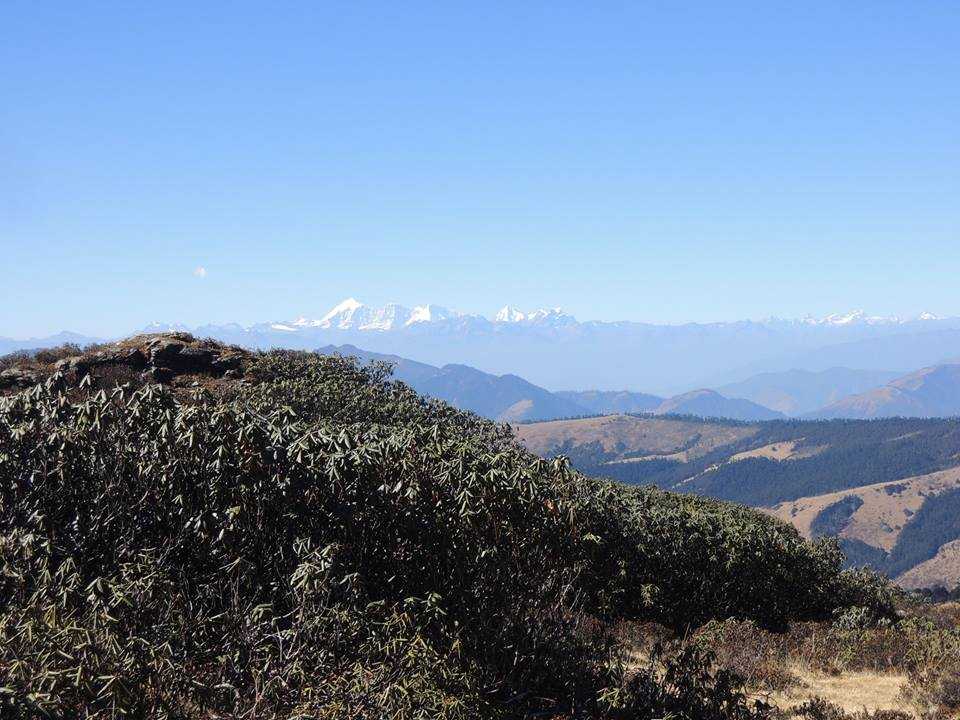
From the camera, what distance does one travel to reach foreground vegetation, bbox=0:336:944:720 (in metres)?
6.90

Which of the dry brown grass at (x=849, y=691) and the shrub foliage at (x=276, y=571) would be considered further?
the dry brown grass at (x=849, y=691)

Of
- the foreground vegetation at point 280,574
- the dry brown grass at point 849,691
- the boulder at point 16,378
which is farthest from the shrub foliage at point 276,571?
the boulder at point 16,378

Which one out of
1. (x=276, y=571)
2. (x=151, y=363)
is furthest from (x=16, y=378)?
(x=276, y=571)

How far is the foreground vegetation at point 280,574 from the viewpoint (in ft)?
22.6

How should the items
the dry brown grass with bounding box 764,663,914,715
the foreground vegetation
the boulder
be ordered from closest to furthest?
the foreground vegetation, the dry brown grass with bounding box 764,663,914,715, the boulder

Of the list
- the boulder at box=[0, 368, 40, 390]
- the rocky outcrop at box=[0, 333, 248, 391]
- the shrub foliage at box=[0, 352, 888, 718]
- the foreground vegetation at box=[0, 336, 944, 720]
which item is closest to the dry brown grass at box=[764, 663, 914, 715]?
the foreground vegetation at box=[0, 336, 944, 720]

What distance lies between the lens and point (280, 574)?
27.6 feet

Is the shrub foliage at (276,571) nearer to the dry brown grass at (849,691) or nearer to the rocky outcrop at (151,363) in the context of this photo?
the dry brown grass at (849,691)

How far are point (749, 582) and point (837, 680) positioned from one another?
919 centimetres

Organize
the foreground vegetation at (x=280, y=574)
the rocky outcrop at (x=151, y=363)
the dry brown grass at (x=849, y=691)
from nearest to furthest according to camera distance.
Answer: the foreground vegetation at (x=280, y=574) → the dry brown grass at (x=849, y=691) → the rocky outcrop at (x=151, y=363)

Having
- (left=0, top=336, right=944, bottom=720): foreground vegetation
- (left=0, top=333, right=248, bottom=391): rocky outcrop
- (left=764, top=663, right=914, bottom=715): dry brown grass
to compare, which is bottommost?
(left=764, top=663, right=914, bottom=715): dry brown grass

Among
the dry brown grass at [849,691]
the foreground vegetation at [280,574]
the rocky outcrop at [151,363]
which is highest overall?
the rocky outcrop at [151,363]

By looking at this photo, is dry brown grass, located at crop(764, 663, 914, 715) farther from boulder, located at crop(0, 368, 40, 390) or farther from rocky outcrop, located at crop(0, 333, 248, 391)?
boulder, located at crop(0, 368, 40, 390)

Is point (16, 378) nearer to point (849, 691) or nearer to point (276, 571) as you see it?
point (276, 571)
